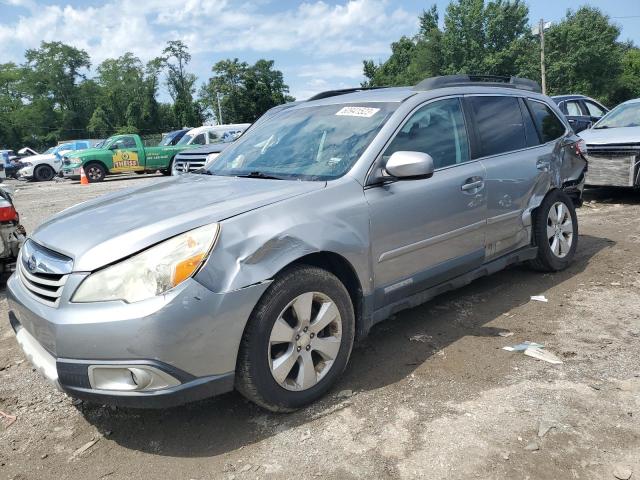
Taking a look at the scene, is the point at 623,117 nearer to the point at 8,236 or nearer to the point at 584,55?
the point at 8,236

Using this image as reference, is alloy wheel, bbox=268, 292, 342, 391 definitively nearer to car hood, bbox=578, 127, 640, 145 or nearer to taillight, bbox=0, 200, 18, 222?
taillight, bbox=0, 200, 18, 222

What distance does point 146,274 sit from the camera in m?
2.39

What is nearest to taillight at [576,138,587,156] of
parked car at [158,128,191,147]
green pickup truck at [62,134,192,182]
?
green pickup truck at [62,134,192,182]

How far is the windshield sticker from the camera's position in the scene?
11.7ft

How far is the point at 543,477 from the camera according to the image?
2.26 meters

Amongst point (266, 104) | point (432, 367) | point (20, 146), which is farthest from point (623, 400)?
point (20, 146)

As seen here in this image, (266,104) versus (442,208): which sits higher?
(266,104)

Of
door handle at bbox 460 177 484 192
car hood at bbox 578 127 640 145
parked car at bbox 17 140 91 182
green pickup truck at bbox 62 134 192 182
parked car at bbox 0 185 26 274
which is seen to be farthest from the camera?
parked car at bbox 17 140 91 182

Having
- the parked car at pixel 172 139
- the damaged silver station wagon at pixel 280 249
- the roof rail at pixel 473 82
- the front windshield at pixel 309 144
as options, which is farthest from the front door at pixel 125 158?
the roof rail at pixel 473 82

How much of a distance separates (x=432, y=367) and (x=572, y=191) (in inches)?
117

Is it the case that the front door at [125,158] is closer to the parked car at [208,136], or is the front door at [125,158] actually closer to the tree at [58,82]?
the parked car at [208,136]

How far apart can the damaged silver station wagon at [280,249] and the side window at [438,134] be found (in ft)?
0.04

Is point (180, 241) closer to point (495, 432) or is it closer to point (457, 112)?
point (495, 432)

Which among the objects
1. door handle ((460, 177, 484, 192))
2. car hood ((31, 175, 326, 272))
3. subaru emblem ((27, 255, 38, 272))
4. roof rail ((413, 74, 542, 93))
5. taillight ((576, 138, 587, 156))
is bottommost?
subaru emblem ((27, 255, 38, 272))
